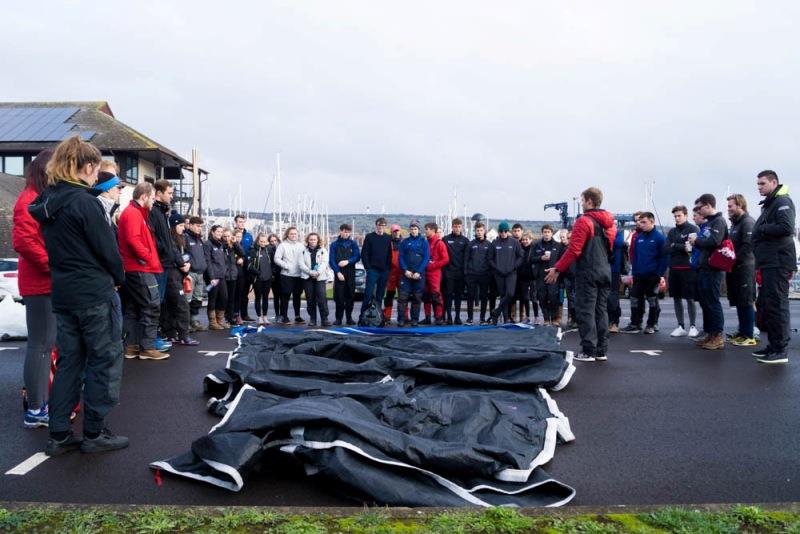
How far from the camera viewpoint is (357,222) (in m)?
112

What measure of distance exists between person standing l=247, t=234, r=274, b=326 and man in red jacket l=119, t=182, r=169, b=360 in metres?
4.50

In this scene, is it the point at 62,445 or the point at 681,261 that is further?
the point at 681,261

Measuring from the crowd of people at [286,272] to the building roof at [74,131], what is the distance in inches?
1149

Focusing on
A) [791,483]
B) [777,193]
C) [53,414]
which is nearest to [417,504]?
[791,483]

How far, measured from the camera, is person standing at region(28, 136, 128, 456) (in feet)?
13.9

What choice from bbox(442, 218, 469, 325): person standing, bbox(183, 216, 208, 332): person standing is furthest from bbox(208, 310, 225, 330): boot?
bbox(442, 218, 469, 325): person standing

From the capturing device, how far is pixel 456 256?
12.9m

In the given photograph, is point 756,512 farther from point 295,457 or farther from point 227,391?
point 227,391

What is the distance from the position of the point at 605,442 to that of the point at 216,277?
8.05 m

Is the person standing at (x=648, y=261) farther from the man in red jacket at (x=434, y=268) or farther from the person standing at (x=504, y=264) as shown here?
the man in red jacket at (x=434, y=268)

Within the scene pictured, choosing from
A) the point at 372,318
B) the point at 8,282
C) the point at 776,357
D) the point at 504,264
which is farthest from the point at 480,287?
the point at 8,282

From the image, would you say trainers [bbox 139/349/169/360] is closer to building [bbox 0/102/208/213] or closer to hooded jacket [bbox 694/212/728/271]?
hooded jacket [bbox 694/212/728/271]

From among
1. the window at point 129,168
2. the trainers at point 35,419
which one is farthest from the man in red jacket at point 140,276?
the window at point 129,168

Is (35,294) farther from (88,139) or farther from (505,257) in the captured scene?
(88,139)
